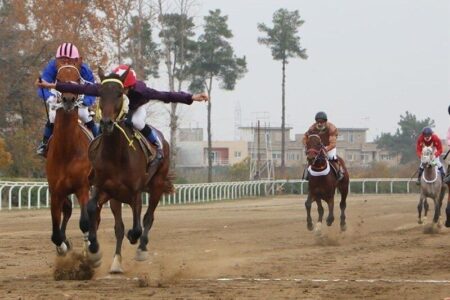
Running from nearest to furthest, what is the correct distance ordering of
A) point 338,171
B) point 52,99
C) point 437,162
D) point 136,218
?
point 136,218 < point 52,99 < point 338,171 < point 437,162

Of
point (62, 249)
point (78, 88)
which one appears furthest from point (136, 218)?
point (78, 88)

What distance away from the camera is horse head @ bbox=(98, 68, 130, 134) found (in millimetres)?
13146

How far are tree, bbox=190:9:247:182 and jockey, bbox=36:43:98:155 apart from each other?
5769 centimetres

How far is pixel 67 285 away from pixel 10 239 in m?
9.44

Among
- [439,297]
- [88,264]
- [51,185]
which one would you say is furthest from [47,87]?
[439,297]

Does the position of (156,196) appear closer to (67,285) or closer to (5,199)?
(67,285)

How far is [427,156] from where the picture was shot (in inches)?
1056

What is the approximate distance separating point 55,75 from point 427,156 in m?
13.8

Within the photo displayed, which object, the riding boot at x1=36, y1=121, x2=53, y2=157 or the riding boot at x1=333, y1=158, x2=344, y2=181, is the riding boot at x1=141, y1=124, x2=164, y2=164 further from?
the riding boot at x1=333, y1=158, x2=344, y2=181

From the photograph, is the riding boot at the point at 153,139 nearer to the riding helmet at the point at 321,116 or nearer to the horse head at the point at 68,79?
the horse head at the point at 68,79

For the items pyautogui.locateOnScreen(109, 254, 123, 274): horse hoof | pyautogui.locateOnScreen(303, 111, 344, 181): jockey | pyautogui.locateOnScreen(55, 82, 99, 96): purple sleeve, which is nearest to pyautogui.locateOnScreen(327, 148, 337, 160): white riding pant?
pyautogui.locateOnScreen(303, 111, 344, 181): jockey

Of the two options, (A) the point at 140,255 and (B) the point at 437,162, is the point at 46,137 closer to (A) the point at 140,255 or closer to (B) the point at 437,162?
(A) the point at 140,255

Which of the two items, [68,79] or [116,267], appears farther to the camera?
[116,267]

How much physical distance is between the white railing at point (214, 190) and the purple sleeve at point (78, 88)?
21156mm
